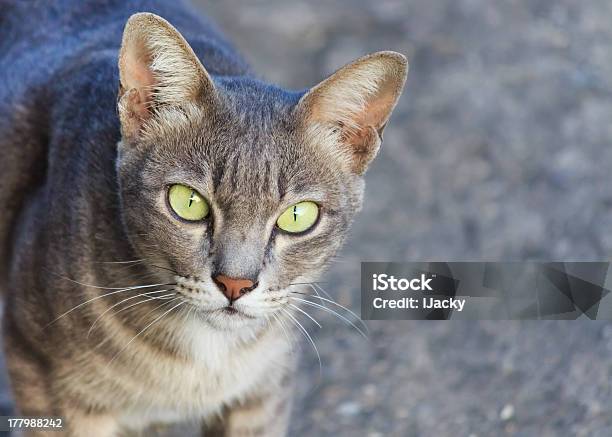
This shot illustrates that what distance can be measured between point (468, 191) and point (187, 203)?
2.64m

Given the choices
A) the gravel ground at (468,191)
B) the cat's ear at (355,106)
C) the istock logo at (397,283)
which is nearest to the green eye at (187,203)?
the cat's ear at (355,106)

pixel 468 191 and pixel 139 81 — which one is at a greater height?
pixel 468 191

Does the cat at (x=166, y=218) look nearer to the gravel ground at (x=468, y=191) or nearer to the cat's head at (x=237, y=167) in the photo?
the cat's head at (x=237, y=167)

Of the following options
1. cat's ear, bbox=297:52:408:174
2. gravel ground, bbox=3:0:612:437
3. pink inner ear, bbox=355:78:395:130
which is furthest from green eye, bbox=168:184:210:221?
gravel ground, bbox=3:0:612:437

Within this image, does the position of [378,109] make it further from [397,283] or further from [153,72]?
[397,283]

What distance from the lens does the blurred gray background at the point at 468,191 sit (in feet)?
12.8

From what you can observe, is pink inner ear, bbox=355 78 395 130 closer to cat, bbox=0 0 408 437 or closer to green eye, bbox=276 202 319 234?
cat, bbox=0 0 408 437

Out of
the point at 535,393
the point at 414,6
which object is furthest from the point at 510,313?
the point at 414,6

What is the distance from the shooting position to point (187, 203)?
8.69 feet

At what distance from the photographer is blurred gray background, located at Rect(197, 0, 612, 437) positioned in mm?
3902

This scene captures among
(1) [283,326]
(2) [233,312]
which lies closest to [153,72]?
(2) [233,312]

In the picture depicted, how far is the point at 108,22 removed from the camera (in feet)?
11.9

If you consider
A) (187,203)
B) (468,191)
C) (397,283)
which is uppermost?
(468,191)

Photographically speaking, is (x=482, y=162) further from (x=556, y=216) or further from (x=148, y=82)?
(x=148, y=82)
